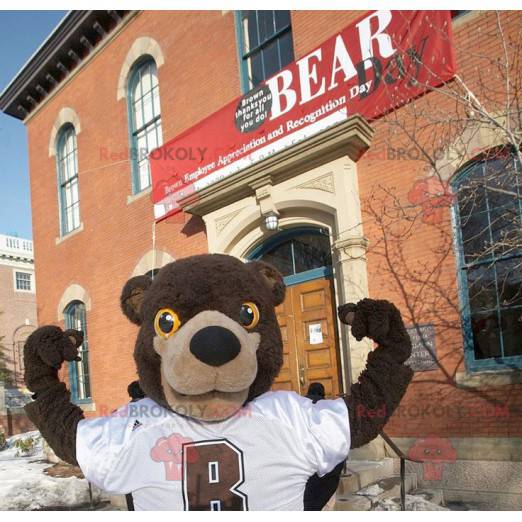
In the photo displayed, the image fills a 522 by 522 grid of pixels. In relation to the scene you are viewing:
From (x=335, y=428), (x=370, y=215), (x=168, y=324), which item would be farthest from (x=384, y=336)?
(x=370, y=215)

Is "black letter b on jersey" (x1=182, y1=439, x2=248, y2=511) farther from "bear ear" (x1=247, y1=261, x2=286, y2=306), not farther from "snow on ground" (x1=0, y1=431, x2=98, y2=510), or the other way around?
"snow on ground" (x1=0, y1=431, x2=98, y2=510)

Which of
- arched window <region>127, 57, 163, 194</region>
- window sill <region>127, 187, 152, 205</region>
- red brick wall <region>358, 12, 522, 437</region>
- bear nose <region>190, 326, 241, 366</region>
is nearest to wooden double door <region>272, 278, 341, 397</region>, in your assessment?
red brick wall <region>358, 12, 522, 437</region>

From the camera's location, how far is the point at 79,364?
422 inches

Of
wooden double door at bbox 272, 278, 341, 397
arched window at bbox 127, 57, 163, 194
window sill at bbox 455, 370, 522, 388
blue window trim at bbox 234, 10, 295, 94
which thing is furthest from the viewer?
arched window at bbox 127, 57, 163, 194

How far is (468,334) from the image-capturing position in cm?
527

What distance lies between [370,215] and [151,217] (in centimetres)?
419

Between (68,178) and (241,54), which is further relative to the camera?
(68,178)

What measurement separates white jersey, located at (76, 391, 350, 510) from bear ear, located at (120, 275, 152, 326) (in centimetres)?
40

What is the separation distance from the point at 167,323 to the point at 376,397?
77 centimetres

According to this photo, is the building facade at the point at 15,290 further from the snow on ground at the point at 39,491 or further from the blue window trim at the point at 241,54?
the blue window trim at the point at 241,54

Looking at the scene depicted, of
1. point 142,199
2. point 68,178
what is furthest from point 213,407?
point 68,178

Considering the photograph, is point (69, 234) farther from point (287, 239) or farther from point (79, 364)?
point (287, 239)

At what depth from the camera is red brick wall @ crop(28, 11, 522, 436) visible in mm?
5371

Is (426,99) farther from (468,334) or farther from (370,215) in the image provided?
(468,334)
